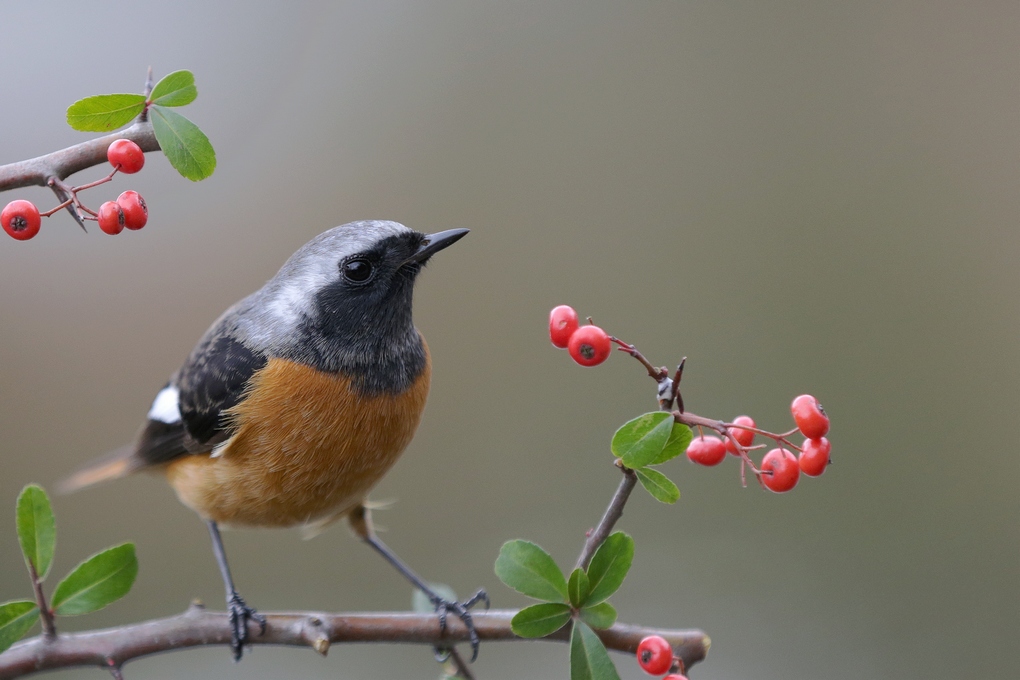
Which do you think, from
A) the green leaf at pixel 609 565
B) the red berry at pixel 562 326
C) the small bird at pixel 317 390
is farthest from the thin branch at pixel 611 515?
the small bird at pixel 317 390

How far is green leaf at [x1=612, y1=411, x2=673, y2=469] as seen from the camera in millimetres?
1306

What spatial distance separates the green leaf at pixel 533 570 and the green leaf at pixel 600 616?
5 centimetres

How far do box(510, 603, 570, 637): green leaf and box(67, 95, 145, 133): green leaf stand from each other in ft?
3.50

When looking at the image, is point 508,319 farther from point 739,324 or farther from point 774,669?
point 774,669

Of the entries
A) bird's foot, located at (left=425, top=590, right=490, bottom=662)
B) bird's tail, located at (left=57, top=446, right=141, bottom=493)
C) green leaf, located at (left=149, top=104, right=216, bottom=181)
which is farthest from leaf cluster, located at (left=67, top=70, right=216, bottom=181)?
bird's tail, located at (left=57, top=446, right=141, bottom=493)

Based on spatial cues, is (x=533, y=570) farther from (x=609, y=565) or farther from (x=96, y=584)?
(x=96, y=584)

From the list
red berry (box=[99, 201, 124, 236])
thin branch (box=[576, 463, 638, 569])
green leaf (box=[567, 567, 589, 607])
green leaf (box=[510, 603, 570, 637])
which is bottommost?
green leaf (box=[510, 603, 570, 637])

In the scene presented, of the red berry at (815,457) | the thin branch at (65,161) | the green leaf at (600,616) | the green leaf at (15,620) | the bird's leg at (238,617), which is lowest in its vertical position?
the bird's leg at (238,617)

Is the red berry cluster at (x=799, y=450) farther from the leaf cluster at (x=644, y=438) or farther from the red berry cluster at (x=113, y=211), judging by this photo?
the red berry cluster at (x=113, y=211)

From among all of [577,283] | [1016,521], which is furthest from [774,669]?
[577,283]

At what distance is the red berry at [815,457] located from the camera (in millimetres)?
1396

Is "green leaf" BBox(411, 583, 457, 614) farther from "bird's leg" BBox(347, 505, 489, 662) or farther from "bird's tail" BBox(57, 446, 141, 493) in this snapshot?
"bird's tail" BBox(57, 446, 141, 493)

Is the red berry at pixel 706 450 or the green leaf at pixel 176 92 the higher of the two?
the green leaf at pixel 176 92

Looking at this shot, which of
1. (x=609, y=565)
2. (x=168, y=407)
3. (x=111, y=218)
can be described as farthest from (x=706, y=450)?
(x=168, y=407)
